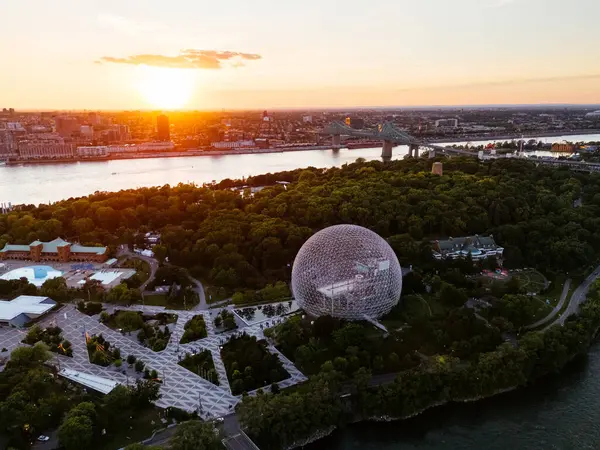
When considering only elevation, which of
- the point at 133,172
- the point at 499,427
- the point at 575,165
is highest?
the point at 575,165

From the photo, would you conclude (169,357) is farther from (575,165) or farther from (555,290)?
(575,165)

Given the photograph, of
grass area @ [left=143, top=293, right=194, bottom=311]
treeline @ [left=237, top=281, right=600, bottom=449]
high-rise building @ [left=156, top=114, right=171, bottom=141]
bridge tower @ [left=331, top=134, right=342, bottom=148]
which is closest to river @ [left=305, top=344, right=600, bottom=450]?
treeline @ [left=237, top=281, right=600, bottom=449]

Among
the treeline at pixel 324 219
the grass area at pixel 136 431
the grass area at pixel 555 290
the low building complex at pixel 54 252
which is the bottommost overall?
the grass area at pixel 136 431

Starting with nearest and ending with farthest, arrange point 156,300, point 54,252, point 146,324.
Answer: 1. point 146,324
2. point 156,300
3. point 54,252

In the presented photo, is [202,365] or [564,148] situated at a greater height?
[564,148]

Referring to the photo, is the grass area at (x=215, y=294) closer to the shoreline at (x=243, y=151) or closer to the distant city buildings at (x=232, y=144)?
the shoreline at (x=243, y=151)

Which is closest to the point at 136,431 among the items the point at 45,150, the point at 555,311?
the point at 555,311

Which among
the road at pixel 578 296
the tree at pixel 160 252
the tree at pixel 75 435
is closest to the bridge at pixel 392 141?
the road at pixel 578 296
